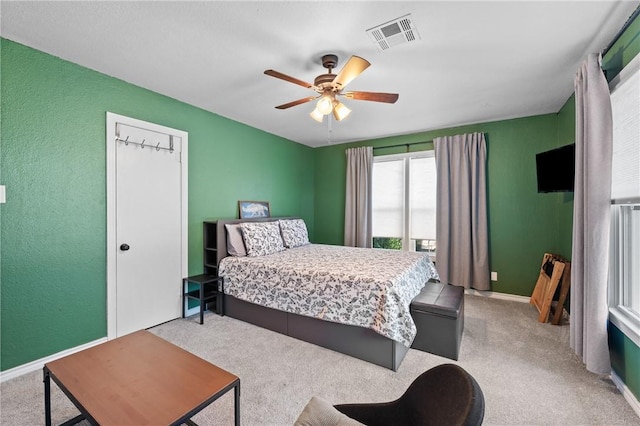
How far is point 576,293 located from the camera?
2.18m

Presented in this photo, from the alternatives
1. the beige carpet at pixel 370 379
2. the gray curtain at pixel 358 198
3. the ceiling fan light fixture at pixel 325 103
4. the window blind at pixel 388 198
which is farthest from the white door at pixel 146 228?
the window blind at pixel 388 198

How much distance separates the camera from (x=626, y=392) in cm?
181

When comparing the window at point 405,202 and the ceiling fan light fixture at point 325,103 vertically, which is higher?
the ceiling fan light fixture at point 325,103

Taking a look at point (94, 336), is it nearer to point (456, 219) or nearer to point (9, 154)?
point (9, 154)

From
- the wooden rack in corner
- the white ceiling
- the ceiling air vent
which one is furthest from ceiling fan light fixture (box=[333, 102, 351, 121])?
the wooden rack in corner

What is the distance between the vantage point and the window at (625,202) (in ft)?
6.05

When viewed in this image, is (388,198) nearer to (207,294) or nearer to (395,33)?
(395,33)

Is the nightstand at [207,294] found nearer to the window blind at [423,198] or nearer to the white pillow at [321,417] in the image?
the white pillow at [321,417]

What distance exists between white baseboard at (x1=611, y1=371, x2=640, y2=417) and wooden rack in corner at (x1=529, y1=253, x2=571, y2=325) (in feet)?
3.42

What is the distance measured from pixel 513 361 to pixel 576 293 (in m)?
0.74

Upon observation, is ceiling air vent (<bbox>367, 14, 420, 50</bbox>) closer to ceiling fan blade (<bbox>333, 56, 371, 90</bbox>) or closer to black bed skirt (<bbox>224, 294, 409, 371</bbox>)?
ceiling fan blade (<bbox>333, 56, 371, 90</bbox>)

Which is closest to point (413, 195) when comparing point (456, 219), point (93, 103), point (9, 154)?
point (456, 219)

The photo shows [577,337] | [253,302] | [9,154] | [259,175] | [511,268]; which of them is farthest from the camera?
[259,175]

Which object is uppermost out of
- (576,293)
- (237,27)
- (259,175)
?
(237,27)
